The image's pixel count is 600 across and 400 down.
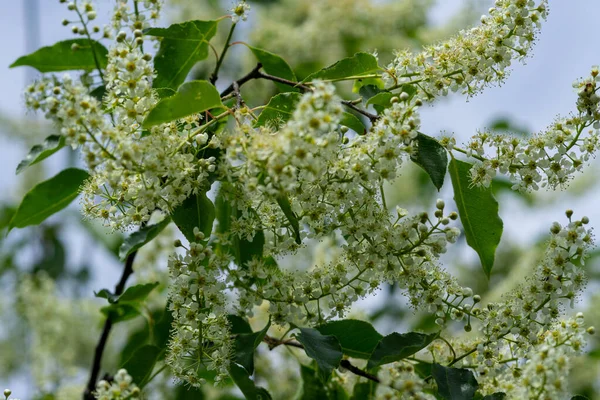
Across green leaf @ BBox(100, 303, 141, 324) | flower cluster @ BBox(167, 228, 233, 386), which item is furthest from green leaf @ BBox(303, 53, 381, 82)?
green leaf @ BBox(100, 303, 141, 324)

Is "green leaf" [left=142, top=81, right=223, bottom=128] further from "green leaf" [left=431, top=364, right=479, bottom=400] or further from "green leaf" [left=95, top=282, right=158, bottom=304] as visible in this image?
"green leaf" [left=431, top=364, right=479, bottom=400]

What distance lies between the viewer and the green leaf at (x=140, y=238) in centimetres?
186

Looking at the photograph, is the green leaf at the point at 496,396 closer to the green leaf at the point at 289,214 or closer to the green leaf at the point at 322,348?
the green leaf at the point at 322,348

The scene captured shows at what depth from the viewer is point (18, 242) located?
6.32 metres

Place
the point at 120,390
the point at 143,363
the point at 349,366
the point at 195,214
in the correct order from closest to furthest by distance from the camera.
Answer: the point at 120,390 → the point at 195,214 → the point at 349,366 → the point at 143,363

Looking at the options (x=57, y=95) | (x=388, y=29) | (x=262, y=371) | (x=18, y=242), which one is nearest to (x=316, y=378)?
(x=57, y=95)

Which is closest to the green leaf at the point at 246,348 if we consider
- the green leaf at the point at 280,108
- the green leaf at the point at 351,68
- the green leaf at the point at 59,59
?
the green leaf at the point at 280,108

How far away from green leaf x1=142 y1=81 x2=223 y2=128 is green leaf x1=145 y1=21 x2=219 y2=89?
490 millimetres

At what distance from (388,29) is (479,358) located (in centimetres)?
421

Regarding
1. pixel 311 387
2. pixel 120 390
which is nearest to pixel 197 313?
pixel 120 390

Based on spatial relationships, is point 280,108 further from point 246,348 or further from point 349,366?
point 349,366

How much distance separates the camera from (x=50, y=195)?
86.5 inches

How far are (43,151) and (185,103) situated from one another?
2.16 feet

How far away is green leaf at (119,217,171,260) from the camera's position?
1859 mm
